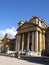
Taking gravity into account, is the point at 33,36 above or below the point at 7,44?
above

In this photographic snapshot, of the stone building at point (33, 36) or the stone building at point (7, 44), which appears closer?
the stone building at point (33, 36)

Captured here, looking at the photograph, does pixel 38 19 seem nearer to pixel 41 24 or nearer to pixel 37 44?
pixel 41 24

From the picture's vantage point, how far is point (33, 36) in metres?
53.7

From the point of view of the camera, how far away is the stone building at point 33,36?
52625mm

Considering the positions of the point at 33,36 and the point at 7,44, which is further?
the point at 7,44

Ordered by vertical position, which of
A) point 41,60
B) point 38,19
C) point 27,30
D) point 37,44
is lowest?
point 41,60

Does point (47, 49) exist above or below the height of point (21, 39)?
below

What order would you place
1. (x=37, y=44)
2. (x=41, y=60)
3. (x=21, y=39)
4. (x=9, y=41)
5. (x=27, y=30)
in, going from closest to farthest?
(x=41, y=60), (x=37, y=44), (x=27, y=30), (x=21, y=39), (x=9, y=41)

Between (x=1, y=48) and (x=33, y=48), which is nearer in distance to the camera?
(x=33, y=48)

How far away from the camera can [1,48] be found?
2793 inches

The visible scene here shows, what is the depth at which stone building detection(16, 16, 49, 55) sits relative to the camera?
173ft

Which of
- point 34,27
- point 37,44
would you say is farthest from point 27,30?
point 37,44

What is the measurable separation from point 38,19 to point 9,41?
67.2 feet

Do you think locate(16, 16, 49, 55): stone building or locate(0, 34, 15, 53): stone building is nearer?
locate(16, 16, 49, 55): stone building
